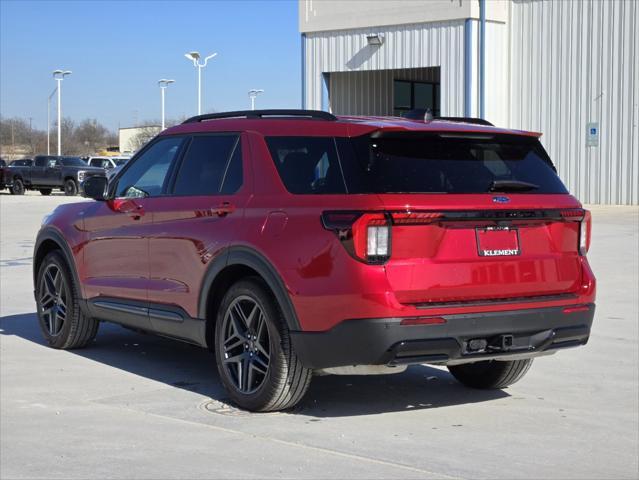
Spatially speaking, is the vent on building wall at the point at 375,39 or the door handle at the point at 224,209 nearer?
the door handle at the point at 224,209

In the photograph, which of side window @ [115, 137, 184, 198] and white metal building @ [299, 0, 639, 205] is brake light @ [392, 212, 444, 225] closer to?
side window @ [115, 137, 184, 198]

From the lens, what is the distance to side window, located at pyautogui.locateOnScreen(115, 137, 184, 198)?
7758mm

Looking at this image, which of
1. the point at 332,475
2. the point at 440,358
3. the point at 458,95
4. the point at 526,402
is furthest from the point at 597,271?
the point at 458,95

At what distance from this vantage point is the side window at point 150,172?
7.76 m

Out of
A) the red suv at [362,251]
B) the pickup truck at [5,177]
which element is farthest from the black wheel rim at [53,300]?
the pickup truck at [5,177]

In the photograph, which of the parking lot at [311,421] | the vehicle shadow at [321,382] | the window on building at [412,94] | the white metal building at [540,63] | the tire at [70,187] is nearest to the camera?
the parking lot at [311,421]

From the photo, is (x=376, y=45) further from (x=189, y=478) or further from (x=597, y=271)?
(x=189, y=478)

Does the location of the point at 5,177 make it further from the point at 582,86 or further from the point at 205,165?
the point at 205,165

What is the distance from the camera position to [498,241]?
625 centimetres

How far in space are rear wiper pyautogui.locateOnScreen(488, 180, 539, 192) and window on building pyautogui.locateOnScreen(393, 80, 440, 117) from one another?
33.7m

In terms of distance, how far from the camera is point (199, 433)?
6.18m

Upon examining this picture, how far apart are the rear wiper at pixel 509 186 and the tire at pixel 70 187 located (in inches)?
1542

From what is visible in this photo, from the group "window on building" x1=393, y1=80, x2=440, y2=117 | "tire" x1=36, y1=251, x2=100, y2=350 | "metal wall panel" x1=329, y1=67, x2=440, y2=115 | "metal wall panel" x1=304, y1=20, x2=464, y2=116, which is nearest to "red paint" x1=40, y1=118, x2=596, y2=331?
"tire" x1=36, y1=251, x2=100, y2=350

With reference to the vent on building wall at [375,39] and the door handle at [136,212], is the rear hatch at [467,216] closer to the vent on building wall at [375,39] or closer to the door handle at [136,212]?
the door handle at [136,212]
